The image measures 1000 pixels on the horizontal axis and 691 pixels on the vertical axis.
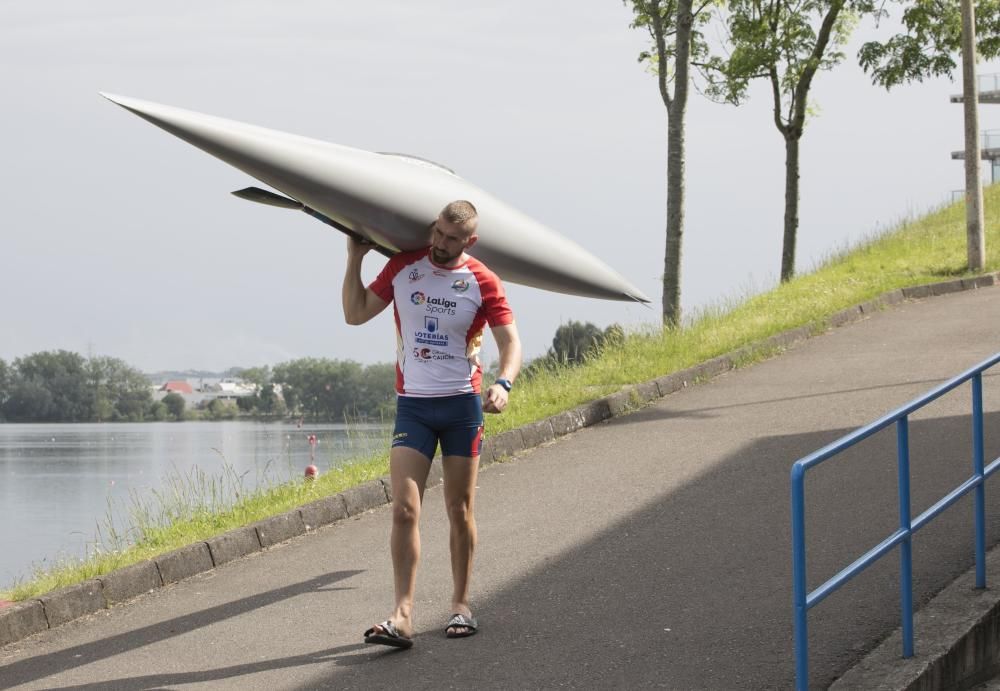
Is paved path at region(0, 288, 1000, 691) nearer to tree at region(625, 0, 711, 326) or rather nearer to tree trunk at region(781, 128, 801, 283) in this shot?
tree at region(625, 0, 711, 326)

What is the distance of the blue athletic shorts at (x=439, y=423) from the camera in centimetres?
582

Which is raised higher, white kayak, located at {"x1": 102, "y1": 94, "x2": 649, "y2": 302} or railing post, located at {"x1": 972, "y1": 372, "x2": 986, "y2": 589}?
white kayak, located at {"x1": 102, "y1": 94, "x2": 649, "y2": 302}

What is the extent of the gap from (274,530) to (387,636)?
112 inches

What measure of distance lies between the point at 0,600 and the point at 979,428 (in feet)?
17.3

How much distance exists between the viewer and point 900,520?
17.3 feet

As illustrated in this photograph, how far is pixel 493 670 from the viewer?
5.50m

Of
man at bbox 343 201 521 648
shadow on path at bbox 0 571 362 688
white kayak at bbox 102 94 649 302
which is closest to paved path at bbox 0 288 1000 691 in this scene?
shadow on path at bbox 0 571 362 688

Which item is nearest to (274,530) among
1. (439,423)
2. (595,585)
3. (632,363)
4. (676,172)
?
(595,585)

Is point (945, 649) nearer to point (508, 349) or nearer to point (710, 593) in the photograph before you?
point (710, 593)

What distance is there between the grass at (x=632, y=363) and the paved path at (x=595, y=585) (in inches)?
26.5

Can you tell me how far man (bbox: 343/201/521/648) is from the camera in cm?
577

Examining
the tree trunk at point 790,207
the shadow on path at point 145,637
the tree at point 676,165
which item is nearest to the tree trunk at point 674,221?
the tree at point 676,165

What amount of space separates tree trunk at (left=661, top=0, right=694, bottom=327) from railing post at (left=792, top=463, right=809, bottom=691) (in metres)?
13.3

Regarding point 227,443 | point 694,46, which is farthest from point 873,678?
point 694,46
